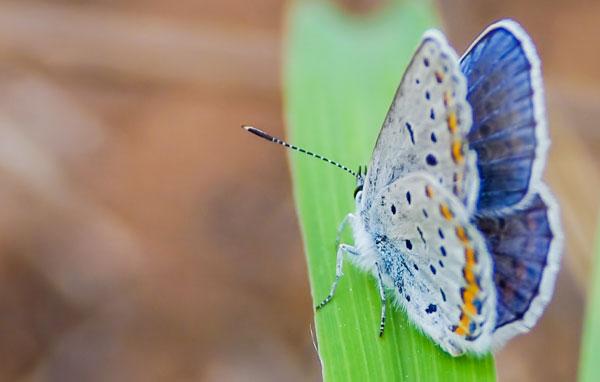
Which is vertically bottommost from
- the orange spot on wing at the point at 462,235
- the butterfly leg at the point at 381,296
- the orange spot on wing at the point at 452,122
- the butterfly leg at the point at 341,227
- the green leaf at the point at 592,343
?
the green leaf at the point at 592,343

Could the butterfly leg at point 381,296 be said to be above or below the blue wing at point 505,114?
below

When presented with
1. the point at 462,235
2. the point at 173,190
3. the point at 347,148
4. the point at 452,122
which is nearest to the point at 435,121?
the point at 452,122

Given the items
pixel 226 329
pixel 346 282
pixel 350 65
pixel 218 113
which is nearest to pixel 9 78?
pixel 218 113

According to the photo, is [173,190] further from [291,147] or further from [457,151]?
[457,151]

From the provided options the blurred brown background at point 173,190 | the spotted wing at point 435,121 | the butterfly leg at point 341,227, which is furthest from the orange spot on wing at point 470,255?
the blurred brown background at point 173,190

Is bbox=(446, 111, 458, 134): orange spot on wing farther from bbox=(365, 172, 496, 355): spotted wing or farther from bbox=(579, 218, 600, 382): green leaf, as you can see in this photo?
bbox=(579, 218, 600, 382): green leaf

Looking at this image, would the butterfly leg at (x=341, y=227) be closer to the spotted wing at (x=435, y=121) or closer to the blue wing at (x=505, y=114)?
the spotted wing at (x=435, y=121)
